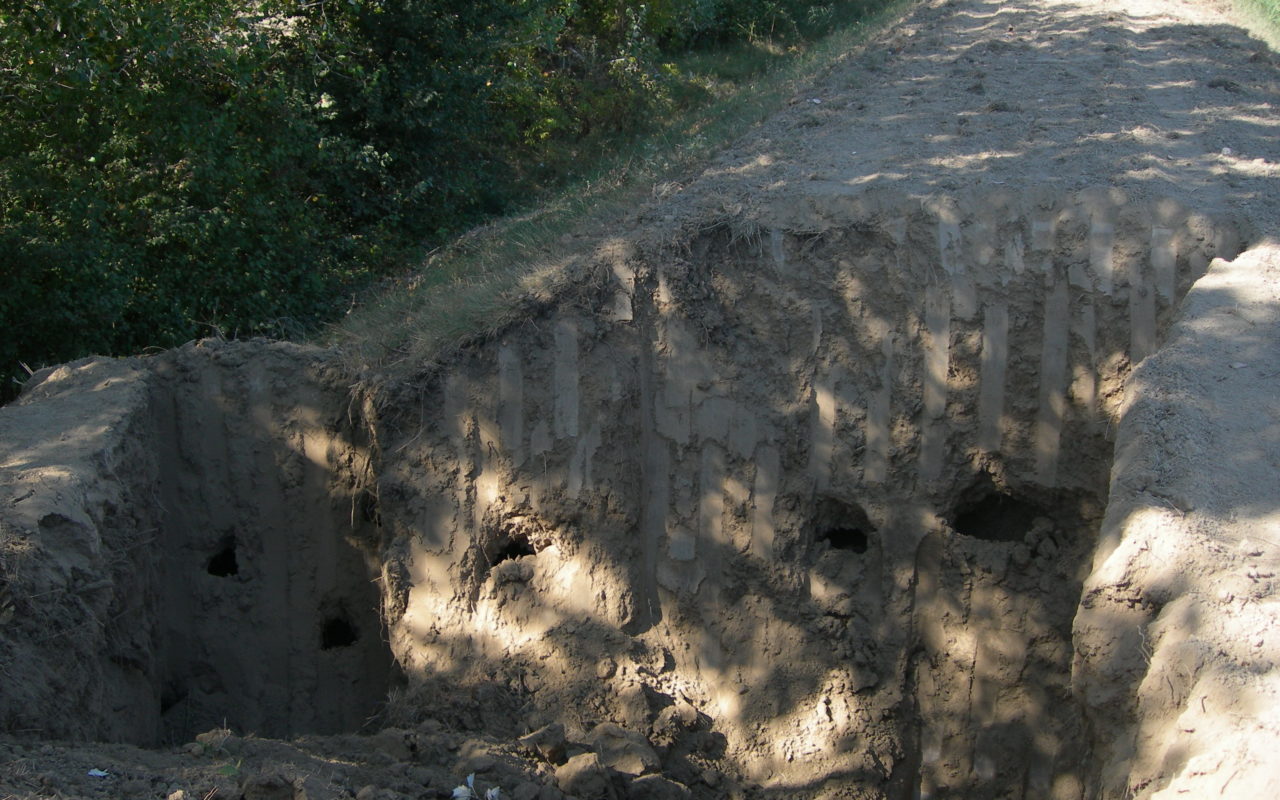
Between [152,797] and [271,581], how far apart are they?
2.98 m

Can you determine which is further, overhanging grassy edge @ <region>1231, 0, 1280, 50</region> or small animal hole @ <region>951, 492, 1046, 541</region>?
overhanging grassy edge @ <region>1231, 0, 1280, 50</region>

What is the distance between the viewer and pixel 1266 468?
445 cm

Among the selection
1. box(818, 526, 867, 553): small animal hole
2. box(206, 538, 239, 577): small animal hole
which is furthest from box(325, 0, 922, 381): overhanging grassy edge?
box(818, 526, 867, 553): small animal hole

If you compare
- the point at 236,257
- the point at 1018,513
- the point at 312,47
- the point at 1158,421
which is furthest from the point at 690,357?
the point at 312,47

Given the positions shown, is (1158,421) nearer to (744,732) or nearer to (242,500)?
(744,732)

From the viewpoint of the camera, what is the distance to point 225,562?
6910mm

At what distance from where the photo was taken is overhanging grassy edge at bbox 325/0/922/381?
6586mm

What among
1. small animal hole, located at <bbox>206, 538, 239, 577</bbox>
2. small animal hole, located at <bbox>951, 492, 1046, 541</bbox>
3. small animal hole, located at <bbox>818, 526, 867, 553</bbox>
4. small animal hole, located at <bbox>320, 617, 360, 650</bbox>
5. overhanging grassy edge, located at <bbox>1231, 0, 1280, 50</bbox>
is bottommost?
small animal hole, located at <bbox>320, 617, 360, 650</bbox>

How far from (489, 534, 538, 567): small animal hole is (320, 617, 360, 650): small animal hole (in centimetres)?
115

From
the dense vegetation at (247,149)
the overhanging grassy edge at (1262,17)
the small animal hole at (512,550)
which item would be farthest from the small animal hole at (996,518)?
the overhanging grassy edge at (1262,17)

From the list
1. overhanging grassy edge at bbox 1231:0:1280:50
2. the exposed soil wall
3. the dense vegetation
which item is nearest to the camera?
the exposed soil wall

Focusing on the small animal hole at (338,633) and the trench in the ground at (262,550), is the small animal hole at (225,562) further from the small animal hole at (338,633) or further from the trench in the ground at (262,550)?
the small animal hole at (338,633)

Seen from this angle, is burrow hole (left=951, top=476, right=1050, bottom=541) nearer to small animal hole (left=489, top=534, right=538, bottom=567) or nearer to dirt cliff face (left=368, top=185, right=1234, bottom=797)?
dirt cliff face (left=368, top=185, right=1234, bottom=797)

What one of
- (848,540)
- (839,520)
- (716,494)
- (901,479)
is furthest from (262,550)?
(901,479)
